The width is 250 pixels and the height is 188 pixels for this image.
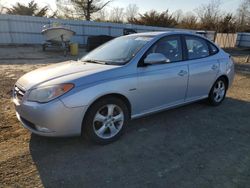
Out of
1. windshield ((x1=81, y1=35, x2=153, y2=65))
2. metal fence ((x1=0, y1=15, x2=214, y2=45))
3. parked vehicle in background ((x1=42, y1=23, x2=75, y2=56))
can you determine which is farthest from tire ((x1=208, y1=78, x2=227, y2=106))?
metal fence ((x1=0, y1=15, x2=214, y2=45))

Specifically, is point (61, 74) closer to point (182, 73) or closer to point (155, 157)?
point (155, 157)

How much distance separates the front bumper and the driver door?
110 cm

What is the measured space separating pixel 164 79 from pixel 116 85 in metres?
0.99

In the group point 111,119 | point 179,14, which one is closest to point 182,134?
point 111,119

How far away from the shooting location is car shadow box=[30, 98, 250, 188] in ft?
9.17

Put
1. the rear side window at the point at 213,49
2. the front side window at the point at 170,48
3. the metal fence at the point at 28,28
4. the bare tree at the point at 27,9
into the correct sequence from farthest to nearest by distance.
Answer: the bare tree at the point at 27,9 < the metal fence at the point at 28,28 < the rear side window at the point at 213,49 < the front side window at the point at 170,48

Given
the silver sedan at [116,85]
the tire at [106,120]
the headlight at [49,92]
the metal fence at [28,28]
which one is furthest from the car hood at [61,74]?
the metal fence at [28,28]

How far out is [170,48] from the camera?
4383 mm

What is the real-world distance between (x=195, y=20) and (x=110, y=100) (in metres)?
38.4

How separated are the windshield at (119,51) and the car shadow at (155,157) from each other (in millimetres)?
1169

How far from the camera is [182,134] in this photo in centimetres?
399

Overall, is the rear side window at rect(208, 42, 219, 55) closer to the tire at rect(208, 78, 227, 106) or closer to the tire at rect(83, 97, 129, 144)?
the tire at rect(208, 78, 227, 106)

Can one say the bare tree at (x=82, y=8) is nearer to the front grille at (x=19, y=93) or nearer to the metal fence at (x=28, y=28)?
the metal fence at (x=28, y=28)

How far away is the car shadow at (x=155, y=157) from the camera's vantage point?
9.17 feet
